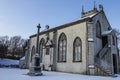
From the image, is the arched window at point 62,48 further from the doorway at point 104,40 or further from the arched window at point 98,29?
the doorway at point 104,40

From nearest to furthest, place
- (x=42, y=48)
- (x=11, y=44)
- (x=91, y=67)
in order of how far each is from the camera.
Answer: (x=91, y=67) < (x=42, y=48) < (x=11, y=44)

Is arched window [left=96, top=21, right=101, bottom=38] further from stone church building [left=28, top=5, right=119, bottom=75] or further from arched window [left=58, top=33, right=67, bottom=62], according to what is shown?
arched window [left=58, top=33, right=67, bottom=62]

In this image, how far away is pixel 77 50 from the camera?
19.8 metres

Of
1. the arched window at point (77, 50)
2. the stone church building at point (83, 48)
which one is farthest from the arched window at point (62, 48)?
the arched window at point (77, 50)

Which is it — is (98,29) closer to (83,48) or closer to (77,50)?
(83,48)

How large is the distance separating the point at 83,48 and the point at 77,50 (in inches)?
51.7

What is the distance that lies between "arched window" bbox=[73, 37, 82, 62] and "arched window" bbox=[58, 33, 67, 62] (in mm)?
2134

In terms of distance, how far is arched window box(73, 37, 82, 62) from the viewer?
19.4 meters

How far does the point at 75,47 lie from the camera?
20219 millimetres

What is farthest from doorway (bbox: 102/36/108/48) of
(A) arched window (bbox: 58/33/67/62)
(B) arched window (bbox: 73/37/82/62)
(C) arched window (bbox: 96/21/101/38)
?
(A) arched window (bbox: 58/33/67/62)

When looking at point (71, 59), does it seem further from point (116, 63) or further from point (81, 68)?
point (116, 63)

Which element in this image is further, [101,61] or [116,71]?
[116,71]

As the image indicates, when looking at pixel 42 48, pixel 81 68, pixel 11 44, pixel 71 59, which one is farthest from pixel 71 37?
pixel 11 44

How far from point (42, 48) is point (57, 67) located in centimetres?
601
